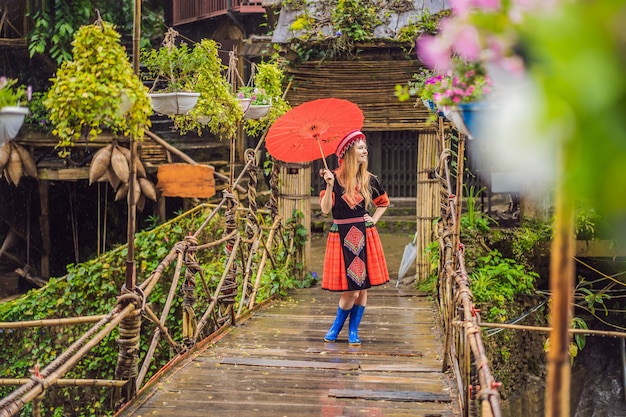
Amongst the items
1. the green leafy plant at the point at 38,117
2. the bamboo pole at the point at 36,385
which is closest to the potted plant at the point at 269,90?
the bamboo pole at the point at 36,385

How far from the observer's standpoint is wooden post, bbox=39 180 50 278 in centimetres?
1253

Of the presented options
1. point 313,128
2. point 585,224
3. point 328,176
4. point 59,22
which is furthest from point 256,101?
point 59,22

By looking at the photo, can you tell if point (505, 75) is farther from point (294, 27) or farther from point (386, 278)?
point (294, 27)

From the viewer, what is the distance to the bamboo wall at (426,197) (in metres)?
9.34

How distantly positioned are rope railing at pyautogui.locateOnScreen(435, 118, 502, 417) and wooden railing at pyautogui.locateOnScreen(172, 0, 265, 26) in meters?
7.79

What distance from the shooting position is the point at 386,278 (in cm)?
671

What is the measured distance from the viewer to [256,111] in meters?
7.97

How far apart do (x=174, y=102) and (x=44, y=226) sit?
25.2ft

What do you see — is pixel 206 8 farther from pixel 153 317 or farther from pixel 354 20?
pixel 153 317

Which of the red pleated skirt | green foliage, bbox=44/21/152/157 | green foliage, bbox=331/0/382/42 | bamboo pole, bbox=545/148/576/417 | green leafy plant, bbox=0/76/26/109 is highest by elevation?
green foliage, bbox=331/0/382/42

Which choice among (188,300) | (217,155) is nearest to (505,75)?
(188,300)

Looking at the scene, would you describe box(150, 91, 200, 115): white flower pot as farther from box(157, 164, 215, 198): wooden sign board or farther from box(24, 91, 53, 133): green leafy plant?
box(24, 91, 53, 133): green leafy plant

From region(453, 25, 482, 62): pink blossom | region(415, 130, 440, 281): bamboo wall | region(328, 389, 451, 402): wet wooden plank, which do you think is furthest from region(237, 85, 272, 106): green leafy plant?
region(453, 25, 482, 62): pink blossom

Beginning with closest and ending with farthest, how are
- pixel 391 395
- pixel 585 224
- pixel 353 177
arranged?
pixel 391 395, pixel 353 177, pixel 585 224
